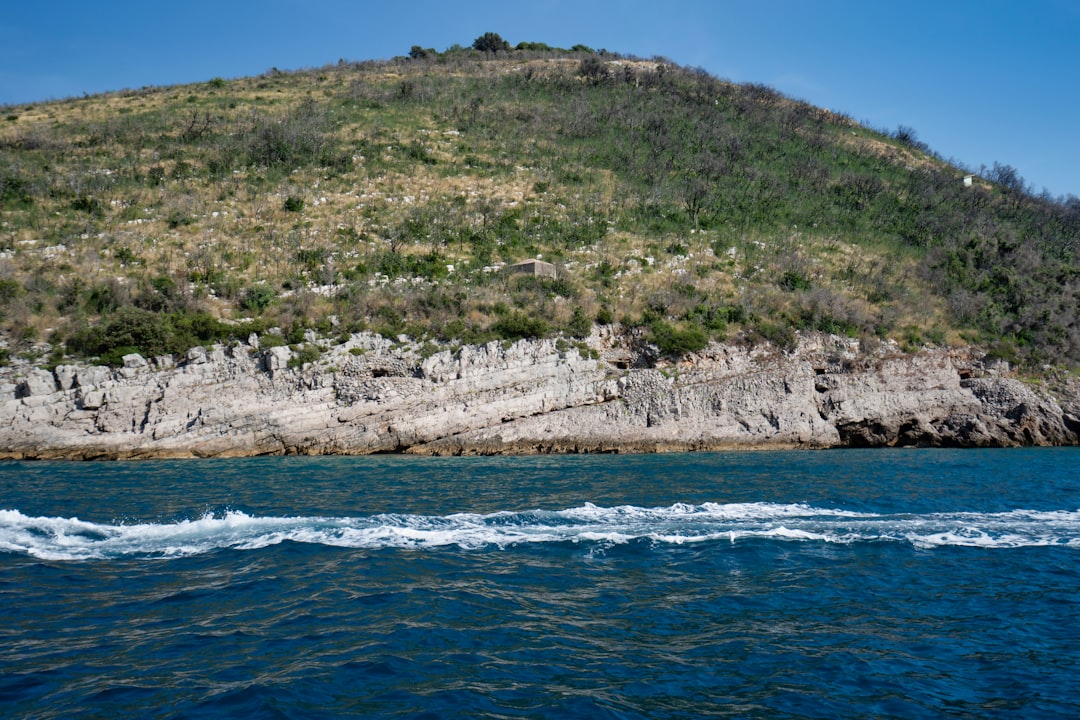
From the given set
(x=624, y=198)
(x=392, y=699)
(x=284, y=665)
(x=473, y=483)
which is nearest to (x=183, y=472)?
(x=473, y=483)

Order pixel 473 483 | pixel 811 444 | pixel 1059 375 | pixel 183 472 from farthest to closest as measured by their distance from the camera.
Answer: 1. pixel 1059 375
2. pixel 811 444
3. pixel 183 472
4. pixel 473 483

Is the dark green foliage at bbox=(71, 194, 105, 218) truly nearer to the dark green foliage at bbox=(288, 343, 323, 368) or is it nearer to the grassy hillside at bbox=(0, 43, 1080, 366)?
the grassy hillside at bbox=(0, 43, 1080, 366)

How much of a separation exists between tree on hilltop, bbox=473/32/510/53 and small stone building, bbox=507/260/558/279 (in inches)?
2603

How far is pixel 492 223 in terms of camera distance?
4456cm

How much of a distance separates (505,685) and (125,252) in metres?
38.6

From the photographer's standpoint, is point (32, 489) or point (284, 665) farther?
point (32, 489)

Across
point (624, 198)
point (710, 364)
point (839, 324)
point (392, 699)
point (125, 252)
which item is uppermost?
point (624, 198)

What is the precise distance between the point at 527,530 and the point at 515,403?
55.7 feet

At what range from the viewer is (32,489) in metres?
18.3

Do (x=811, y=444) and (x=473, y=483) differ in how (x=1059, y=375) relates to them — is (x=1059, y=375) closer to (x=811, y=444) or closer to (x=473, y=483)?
(x=811, y=444)

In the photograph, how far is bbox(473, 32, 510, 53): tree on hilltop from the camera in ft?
305

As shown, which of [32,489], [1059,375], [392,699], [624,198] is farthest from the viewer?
[624,198]

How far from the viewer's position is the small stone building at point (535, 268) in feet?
125

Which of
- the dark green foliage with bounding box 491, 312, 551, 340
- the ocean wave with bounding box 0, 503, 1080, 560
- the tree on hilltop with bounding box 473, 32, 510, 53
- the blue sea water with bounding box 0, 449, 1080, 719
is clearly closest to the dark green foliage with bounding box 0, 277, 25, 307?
the blue sea water with bounding box 0, 449, 1080, 719
